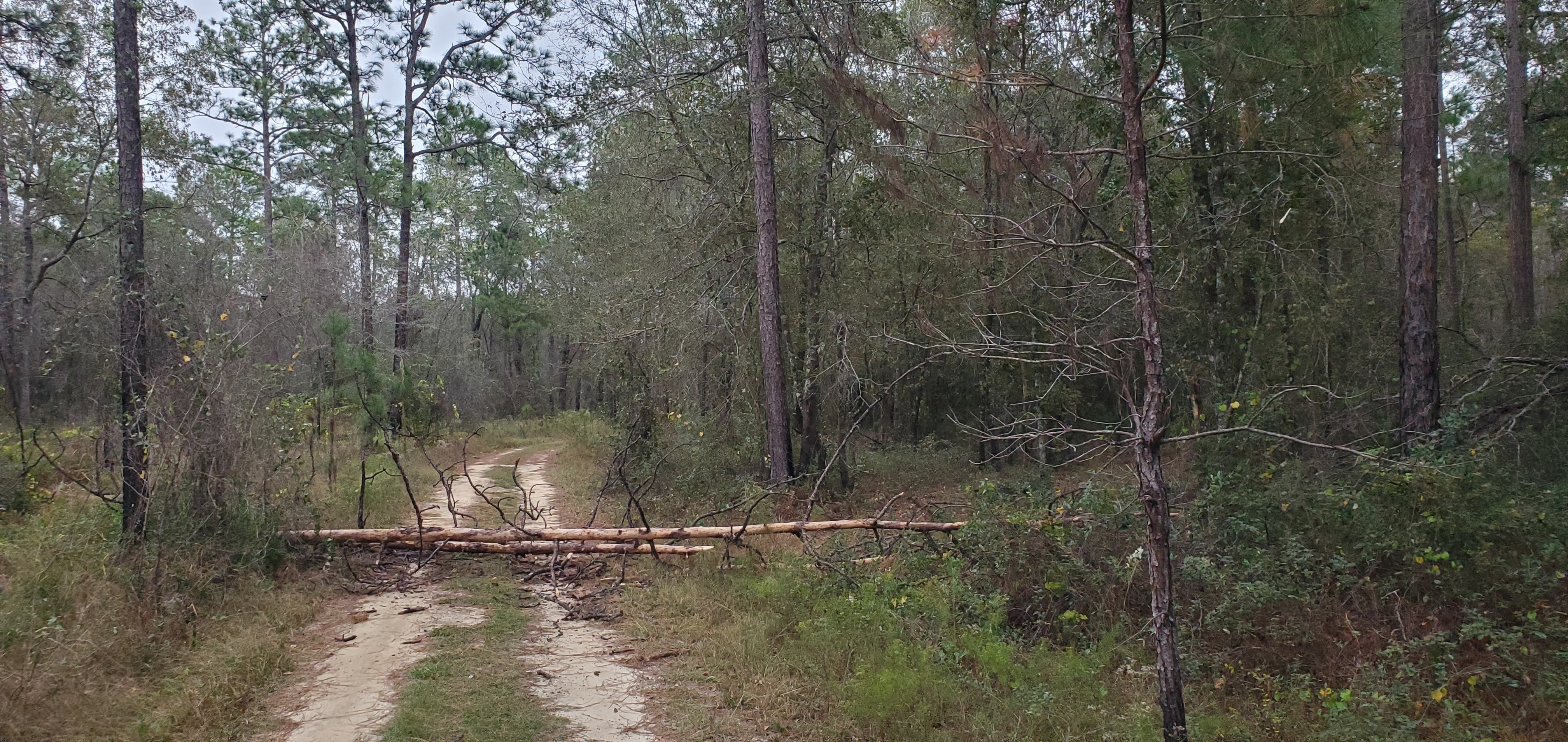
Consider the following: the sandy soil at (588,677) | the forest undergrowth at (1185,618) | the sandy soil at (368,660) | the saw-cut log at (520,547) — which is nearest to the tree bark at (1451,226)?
the forest undergrowth at (1185,618)

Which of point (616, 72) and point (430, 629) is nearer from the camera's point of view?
point (430, 629)

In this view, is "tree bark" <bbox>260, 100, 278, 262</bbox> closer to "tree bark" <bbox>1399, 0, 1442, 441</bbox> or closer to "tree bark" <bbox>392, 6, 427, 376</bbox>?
"tree bark" <bbox>392, 6, 427, 376</bbox>

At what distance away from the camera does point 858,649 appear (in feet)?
19.7

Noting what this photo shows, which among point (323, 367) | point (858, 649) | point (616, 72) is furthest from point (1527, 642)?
point (323, 367)

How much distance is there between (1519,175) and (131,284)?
64.2 ft

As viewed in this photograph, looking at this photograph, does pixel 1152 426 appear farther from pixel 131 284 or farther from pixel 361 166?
pixel 361 166

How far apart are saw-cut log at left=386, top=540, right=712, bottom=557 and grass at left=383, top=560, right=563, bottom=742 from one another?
152cm

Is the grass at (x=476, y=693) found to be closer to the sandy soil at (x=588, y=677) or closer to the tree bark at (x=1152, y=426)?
the sandy soil at (x=588, y=677)

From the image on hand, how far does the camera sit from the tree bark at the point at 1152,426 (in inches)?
157

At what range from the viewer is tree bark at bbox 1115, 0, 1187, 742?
13.1 feet

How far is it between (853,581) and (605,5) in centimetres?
1018

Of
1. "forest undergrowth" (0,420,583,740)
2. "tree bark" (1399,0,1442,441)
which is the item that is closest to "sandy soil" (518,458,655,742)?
"forest undergrowth" (0,420,583,740)

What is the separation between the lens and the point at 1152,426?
3.97 meters

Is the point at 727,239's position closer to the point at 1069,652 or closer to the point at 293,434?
the point at 293,434
